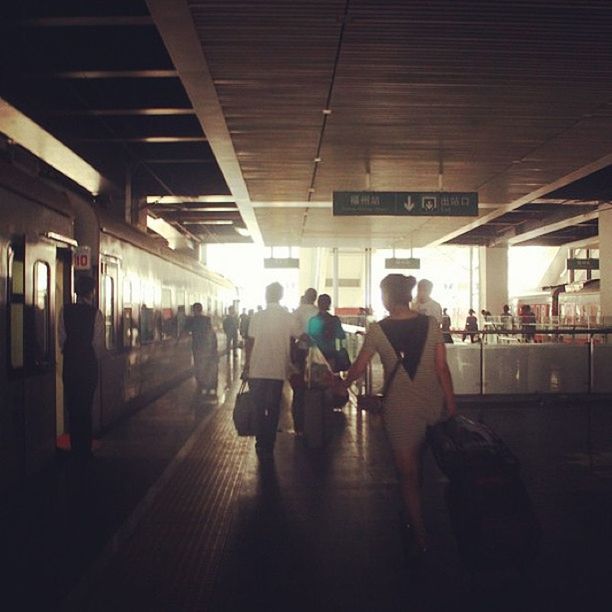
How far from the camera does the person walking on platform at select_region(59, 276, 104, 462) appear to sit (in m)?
7.57

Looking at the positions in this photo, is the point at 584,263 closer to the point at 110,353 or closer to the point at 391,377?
the point at 110,353

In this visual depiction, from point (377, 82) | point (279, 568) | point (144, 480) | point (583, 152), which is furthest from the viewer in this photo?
point (583, 152)

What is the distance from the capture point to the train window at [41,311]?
A: 6.98 meters

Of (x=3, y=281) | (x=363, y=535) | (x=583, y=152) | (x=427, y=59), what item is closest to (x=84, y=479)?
(x=3, y=281)

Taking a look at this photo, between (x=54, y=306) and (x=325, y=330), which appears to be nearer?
(x=54, y=306)

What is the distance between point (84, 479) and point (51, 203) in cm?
266

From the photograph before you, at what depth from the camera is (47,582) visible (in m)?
4.45

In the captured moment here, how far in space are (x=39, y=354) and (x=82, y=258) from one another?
1.56 m

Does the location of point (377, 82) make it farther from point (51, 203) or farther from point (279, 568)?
point (279, 568)

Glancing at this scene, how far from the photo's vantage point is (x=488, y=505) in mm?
4273

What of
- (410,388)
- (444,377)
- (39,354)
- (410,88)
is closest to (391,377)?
(410,388)

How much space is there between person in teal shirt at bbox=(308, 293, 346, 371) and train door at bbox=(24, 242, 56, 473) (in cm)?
411

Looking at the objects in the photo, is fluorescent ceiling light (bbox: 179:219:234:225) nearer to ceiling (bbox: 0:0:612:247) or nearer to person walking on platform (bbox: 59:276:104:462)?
ceiling (bbox: 0:0:612:247)

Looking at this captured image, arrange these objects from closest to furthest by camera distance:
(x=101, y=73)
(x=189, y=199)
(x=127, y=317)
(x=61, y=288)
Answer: (x=61, y=288) < (x=127, y=317) < (x=101, y=73) < (x=189, y=199)
